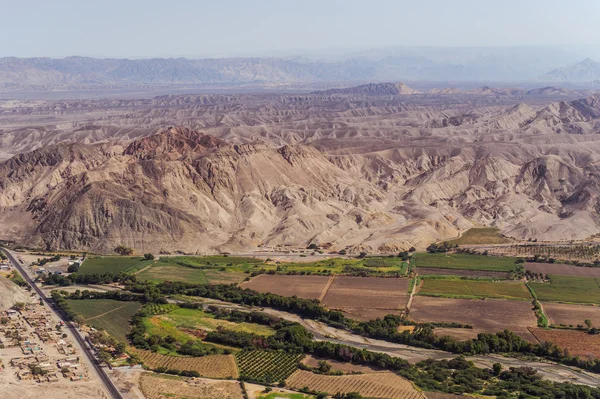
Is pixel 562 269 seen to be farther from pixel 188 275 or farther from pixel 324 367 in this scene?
pixel 188 275

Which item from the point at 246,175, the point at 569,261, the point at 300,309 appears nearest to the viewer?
the point at 300,309

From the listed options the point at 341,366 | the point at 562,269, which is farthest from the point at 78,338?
the point at 562,269

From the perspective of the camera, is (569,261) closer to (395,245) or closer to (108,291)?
(395,245)

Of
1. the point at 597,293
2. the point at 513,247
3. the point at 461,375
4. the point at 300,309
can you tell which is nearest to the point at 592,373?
the point at 461,375

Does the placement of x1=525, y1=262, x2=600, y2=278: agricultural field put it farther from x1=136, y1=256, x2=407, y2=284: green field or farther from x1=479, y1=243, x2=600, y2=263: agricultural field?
x1=136, y1=256, x2=407, y2=284: green field

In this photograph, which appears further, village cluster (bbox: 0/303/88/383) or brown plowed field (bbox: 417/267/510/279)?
brown plowed field (bbox: 417/267/510/279)

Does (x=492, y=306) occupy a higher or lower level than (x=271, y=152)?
lower

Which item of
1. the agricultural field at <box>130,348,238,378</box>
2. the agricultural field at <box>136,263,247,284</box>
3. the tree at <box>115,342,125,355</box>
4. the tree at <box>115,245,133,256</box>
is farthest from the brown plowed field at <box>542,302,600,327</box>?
the tree at <box>115,245,133,256</box>

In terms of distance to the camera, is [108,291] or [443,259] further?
[443,259]
